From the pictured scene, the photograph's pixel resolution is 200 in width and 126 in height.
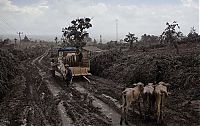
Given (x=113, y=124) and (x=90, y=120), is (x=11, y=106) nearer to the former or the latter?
(x=90, y=120)

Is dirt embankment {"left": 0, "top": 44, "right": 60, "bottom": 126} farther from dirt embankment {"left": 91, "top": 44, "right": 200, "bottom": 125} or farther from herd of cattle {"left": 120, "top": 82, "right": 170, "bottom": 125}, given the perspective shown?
dirt embankment {"left": 91, "top": 44, "right": 200, "bottom": 125}

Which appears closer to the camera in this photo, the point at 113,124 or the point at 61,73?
the point at 113,124

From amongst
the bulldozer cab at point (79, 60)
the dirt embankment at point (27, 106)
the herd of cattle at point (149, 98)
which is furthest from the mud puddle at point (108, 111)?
the bulldozer cab at point (79, 60)

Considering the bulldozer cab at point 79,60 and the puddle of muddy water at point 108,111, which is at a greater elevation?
the bulldozer cab at point 79,60

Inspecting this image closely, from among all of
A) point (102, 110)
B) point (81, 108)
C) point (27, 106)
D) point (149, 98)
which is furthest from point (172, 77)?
point (27, 106)

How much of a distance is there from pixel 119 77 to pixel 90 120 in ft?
35.6

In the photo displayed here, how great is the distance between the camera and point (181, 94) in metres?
16.0

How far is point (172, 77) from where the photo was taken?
18203 millimetres

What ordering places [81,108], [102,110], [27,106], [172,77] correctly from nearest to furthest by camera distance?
[102,110]
[81,108]
[27,106]
[172,77]

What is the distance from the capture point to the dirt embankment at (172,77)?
514 inches

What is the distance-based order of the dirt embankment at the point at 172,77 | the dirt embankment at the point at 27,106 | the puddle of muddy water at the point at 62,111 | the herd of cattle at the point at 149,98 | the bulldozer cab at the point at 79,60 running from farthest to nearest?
the bulldozer cab at the point at 79,60 → the dirt embankment at the point at 172,77 → the dirt embankment at the point at 27,106 → the puddle of muddy water at the point at 62,111 → the herd of cattle at the point at 149,98

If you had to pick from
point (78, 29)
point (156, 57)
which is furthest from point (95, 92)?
point (78, 29)

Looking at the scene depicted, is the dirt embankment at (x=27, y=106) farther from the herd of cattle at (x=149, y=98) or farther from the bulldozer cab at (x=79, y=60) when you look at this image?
the bulldozer cab at (x=79, y=60)

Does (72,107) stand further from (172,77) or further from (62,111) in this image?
(172,77)
